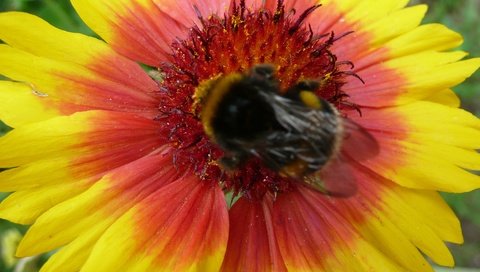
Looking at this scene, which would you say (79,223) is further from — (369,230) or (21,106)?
(369,230)

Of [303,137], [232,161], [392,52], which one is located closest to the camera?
[303,137]

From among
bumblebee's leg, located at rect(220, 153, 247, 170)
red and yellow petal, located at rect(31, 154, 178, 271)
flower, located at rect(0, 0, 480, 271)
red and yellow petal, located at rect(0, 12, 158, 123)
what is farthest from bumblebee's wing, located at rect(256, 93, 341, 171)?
red and yellow petal, located at rect(0, 12, 158, 123)

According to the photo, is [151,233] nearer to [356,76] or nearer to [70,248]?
[70,248]

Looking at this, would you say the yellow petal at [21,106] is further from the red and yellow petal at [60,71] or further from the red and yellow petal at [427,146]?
the red and yellow petal at [427,146]

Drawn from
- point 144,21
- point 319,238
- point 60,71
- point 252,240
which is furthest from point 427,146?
point 60,71

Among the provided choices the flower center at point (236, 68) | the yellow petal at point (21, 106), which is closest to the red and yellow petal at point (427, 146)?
the flower center at point (236, 68)

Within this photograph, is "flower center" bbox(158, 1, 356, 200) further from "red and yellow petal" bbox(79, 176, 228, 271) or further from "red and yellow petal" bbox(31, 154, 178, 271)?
"red and yellow petal" bbox(31, 154, 178, 271)
